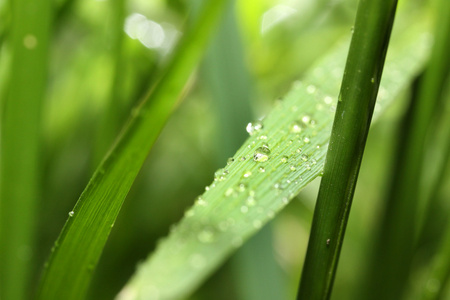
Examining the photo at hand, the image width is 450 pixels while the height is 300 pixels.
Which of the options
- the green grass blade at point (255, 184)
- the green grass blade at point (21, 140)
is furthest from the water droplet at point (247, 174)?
the green grass blade at point (21, 140)

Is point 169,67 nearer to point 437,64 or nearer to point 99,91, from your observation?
point 437,64

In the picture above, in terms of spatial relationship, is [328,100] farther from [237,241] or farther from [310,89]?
[237,241]

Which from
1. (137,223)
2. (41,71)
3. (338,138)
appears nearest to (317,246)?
(338,138)

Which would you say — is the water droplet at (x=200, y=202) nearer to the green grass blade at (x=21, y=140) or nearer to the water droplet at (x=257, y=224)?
the water droplet at (x=257, y=224)

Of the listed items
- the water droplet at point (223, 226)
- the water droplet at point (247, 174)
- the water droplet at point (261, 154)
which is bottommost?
the water droplet at point (223, 226)

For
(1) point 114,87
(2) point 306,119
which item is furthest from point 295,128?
(1) point 114,87

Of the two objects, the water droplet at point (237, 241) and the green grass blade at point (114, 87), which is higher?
the green grass blade at point (114, 87)

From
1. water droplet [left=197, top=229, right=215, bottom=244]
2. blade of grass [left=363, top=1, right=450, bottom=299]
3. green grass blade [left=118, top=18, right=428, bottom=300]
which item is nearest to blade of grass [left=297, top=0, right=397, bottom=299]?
green grass blade [left=118, top=18, right=428, bottom=300]
